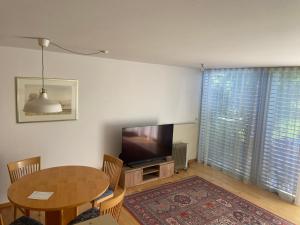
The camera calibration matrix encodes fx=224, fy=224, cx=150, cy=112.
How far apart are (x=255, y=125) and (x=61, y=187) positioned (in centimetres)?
350

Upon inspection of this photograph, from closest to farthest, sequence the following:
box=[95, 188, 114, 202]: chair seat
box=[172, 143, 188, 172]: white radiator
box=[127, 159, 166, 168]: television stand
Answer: box=[95, 188, 114, 202]: chair seat, box=[127, 159, 166, 168]: television stand, box=[172, 143, 188, 172]: white radiator

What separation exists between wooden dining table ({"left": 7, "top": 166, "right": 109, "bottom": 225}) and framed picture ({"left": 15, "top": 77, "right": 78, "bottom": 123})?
90 centimetres

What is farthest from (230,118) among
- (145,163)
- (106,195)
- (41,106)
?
(41,106)

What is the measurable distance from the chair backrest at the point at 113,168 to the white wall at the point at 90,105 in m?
0.70

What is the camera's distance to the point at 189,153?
5.34 metres

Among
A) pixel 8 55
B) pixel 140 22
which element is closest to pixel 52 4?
pixel 140 22

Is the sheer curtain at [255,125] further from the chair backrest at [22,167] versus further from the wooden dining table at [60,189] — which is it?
the chair backrest at [22,167]

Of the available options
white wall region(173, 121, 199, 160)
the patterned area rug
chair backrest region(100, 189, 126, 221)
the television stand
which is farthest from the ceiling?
white wall region(173, 121, 199, 160)

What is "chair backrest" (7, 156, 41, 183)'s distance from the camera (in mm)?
2736

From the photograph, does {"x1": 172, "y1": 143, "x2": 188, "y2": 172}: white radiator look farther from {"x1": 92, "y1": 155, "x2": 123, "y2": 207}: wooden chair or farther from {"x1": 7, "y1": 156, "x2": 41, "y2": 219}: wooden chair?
{"x1": 7, "y1": 156, "x2": 41, "y2": 219}: wooden chair

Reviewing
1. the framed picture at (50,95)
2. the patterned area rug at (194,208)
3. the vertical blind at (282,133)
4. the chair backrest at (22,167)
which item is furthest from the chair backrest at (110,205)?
the vertical blind at (282,133)

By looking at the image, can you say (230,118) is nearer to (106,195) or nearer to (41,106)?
(106,195)

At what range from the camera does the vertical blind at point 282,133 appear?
146 inches

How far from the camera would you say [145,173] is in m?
4.22
